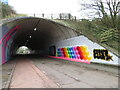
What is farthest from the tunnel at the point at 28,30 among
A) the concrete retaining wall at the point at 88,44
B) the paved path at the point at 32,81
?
the paved path at the point at 32,81

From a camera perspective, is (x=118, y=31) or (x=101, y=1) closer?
(x=118, y=31)

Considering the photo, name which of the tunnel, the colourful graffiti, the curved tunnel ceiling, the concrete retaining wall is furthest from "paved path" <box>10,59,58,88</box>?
the curved tunnel ceiling

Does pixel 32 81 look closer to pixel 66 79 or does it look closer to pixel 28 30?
pixel 66 79

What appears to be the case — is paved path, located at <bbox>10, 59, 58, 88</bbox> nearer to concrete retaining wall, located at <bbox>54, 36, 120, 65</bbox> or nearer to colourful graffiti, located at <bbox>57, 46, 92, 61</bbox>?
concrete retaining wall, located at <bbox>54, 36, 120, 65</bbox>

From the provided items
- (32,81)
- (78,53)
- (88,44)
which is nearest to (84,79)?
(32,81)

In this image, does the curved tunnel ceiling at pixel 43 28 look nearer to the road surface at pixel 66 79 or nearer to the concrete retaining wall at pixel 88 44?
the concrete retaining wall at pixel 88 44

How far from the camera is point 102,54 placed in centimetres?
1138

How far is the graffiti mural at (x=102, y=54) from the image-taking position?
10.8 m

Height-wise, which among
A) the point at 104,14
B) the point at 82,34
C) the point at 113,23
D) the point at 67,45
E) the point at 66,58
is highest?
the point at 104,14

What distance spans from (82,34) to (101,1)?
16.8 feet

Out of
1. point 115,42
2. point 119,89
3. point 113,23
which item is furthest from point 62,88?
point 113,23

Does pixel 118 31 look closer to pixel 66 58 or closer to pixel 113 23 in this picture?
pixel 113 23

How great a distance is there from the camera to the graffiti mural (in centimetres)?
1076

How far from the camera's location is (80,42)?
1523cm
